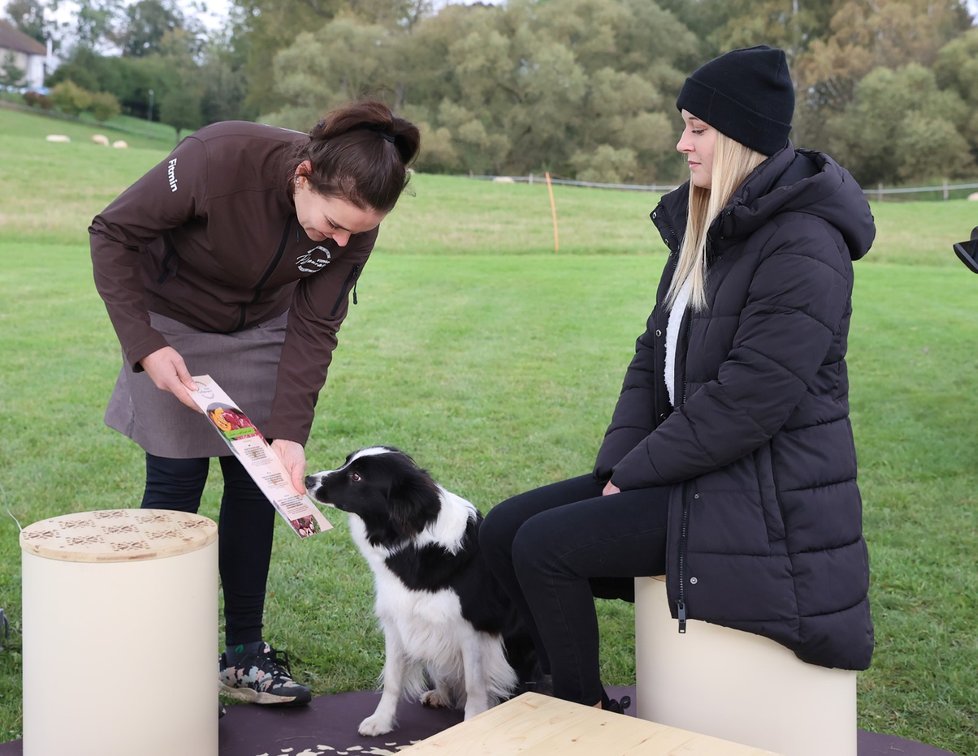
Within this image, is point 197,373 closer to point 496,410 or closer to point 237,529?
point 237,529

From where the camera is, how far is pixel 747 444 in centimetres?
220

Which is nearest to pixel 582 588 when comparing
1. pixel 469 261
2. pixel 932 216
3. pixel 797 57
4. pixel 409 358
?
pixel 409 358

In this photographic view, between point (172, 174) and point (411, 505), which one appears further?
point (411, 505)

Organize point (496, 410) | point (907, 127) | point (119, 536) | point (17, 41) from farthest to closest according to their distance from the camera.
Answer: point (17, 41)
point (907, 127)
point (496, 410)
point (119, 536)

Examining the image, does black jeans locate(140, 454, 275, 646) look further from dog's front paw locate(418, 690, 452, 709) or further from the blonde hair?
the blonde hair

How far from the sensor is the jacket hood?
2238mm

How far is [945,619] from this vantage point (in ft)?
12.3

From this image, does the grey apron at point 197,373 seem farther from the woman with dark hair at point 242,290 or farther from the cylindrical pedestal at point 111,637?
the cylindrical pedestal at point 111,637

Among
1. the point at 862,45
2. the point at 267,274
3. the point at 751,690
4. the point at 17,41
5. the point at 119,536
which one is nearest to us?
the point at 751,690

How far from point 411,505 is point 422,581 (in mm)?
220

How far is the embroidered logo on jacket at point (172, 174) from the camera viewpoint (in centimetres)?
260

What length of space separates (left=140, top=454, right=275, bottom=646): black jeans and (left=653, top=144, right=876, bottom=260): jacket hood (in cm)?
153

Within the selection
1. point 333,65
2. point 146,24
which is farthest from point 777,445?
point 146,24

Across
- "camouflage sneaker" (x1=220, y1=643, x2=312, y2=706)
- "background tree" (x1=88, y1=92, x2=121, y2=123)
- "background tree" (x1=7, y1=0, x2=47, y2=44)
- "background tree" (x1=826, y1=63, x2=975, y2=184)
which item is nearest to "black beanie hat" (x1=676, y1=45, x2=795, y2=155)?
"camouflage sneaker" (x1=220, y1=643, x2=312, y2=706)
